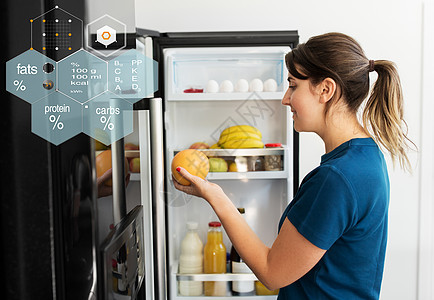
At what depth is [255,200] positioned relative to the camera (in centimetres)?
194

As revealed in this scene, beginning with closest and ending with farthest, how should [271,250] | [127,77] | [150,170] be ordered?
1. [127,77]
2. [150,170]
3. [271,250]

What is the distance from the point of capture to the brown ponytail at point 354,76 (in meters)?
0.98

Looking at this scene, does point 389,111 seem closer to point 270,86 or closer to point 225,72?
point 270,86

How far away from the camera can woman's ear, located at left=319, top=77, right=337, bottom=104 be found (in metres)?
0.98

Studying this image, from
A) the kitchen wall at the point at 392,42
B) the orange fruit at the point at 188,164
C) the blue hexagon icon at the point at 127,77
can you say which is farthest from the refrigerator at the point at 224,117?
the blue hexagon icon at the point at 127,77

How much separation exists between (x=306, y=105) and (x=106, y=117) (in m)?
0.56

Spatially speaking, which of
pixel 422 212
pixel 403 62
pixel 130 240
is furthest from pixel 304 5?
pixel 130 240

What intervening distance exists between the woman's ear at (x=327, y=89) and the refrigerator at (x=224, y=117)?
659 mm

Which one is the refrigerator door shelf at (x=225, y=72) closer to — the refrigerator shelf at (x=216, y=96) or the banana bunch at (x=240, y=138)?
the refrigerator shelf at (x=216, y=96)

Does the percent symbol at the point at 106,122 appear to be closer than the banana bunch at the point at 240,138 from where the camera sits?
Yes

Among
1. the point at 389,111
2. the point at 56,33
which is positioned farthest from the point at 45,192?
the point at 389,111

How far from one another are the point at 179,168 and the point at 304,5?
1177 mm

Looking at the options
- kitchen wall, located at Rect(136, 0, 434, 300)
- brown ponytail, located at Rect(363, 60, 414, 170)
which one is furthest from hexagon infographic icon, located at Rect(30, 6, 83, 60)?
kitchen wall, located at Rect(136, 0, 434, 300)

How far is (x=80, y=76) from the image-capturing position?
55 centimetres
